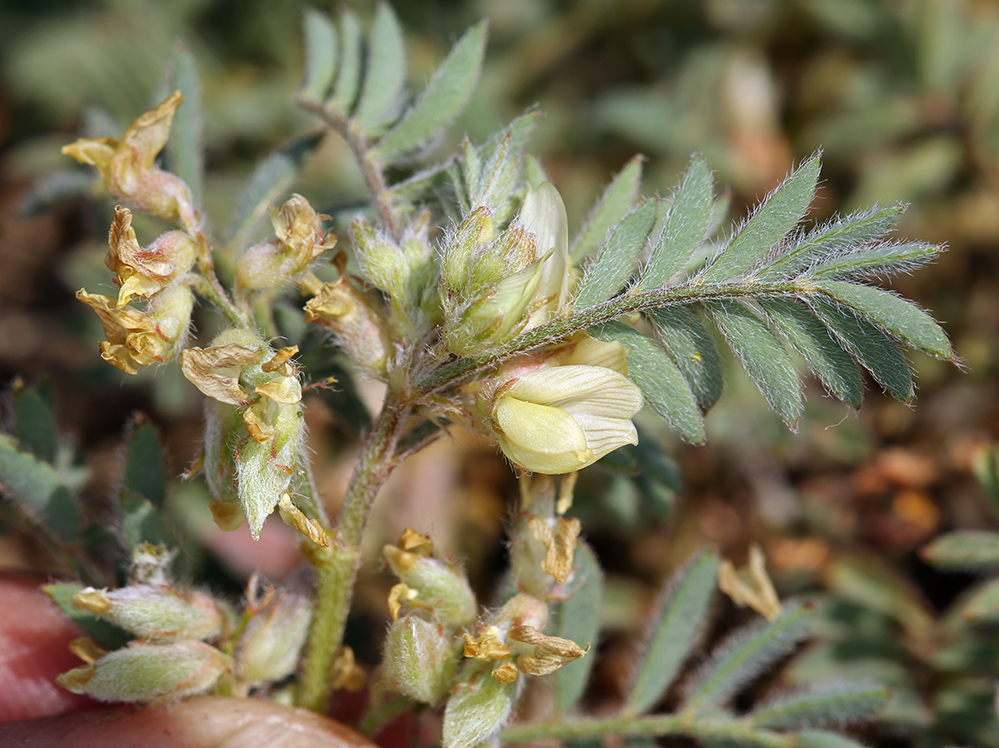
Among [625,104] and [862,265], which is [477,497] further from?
[862,265]

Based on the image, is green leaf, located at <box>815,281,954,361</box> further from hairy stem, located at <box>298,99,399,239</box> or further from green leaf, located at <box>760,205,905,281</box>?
hairy stem, located at <box>298,99,399,239</box>

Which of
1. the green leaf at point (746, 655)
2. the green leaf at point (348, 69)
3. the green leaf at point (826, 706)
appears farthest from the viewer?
the green leaf at point (348, 69)

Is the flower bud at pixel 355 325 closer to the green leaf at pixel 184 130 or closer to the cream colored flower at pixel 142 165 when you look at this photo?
the cream colored flower at pixel 142 165

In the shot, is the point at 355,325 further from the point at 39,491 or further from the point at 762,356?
the point at 39,491

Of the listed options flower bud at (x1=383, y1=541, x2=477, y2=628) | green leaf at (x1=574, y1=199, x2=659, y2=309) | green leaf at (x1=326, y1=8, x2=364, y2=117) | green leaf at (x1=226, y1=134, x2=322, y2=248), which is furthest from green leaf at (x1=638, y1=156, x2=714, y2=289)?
green leaf at (x1=226, y1=134, x2=322, y2=248)

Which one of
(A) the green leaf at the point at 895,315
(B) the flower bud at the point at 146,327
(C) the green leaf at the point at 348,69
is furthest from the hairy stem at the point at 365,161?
(A) the green leaf at the point at 895,315
